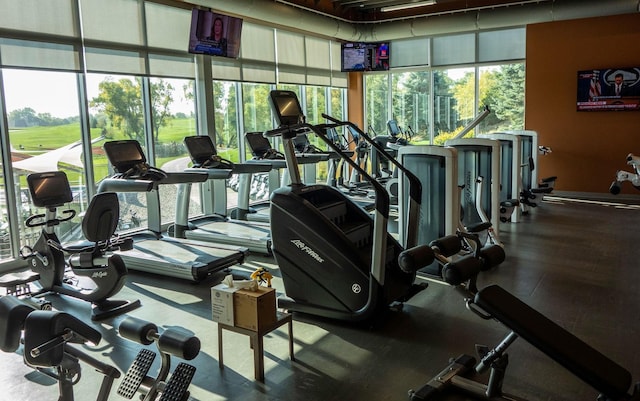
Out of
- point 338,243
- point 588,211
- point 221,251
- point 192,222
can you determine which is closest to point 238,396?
point 338,243

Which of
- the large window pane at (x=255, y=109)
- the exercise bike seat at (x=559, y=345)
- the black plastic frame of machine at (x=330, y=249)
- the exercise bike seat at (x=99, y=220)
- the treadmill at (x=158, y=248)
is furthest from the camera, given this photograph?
the large window pane at (x=255, y=109)

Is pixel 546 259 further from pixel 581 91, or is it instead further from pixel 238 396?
pixel 581 91

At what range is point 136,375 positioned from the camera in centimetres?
208

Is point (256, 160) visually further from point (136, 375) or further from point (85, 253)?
point (136, 375)

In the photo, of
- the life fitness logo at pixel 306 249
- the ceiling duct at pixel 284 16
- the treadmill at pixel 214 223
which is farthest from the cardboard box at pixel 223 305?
the ceiling duct at pixel 284 16

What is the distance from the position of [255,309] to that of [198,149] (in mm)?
3812

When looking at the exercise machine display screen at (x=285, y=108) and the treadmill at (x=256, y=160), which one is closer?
the exercise machine display screen at (x=285, y=108)

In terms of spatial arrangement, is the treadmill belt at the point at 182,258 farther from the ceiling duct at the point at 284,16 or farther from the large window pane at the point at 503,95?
the large window pane at the point at 503,95

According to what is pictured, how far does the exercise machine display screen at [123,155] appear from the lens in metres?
5.38

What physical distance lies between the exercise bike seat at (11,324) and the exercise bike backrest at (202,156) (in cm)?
485

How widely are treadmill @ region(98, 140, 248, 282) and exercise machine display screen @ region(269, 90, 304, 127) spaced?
153cm

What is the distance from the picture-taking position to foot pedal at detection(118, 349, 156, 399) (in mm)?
2039

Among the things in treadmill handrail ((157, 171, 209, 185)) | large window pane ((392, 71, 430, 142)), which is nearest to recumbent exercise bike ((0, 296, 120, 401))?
treadmill handrail ((157, 171, 209, 185))

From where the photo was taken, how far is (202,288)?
5090 millimetres
